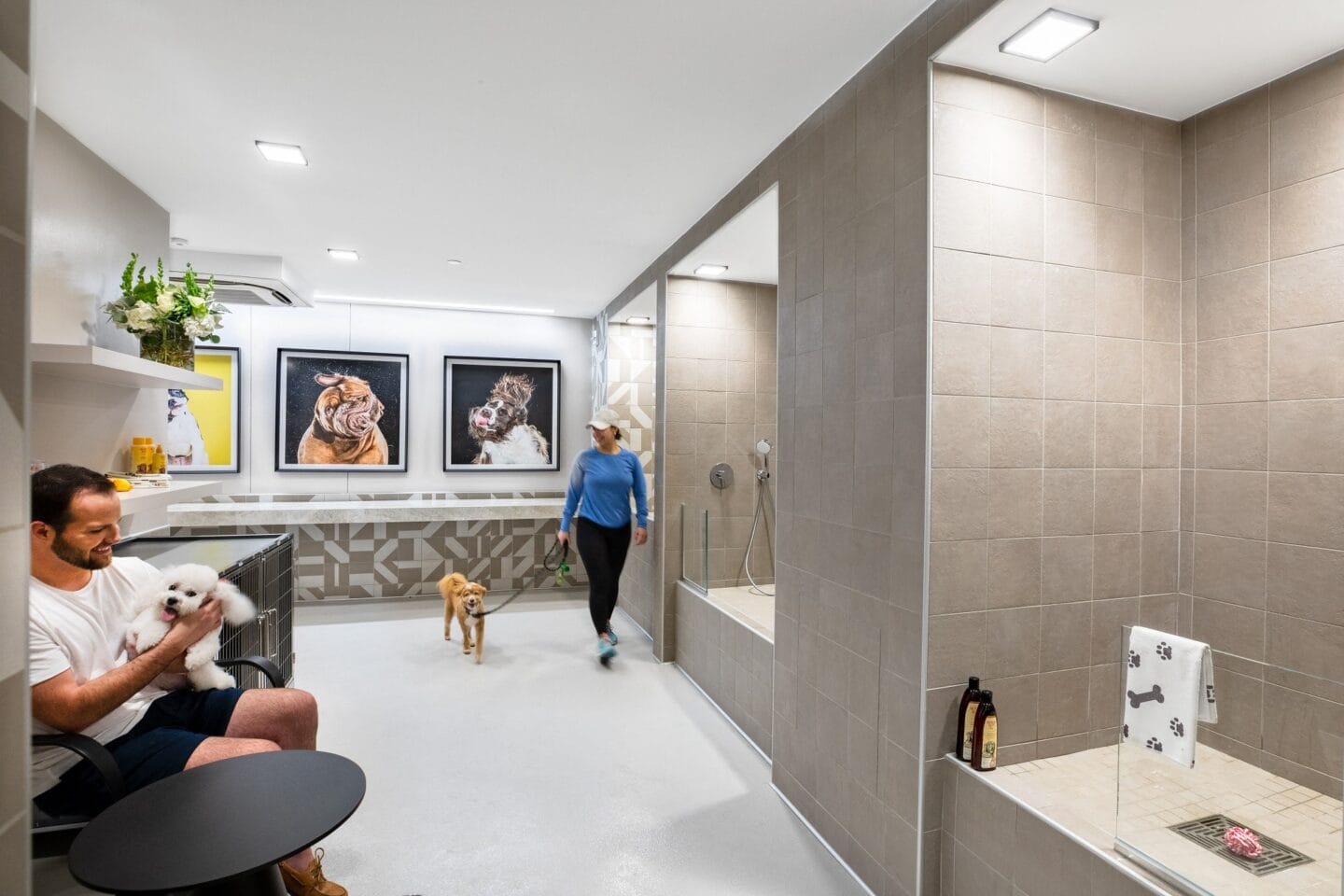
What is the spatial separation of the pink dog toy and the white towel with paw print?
18 cm

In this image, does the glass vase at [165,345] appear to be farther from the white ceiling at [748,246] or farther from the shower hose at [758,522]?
the shower hose at [758,522]

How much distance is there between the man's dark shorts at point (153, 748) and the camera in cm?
164

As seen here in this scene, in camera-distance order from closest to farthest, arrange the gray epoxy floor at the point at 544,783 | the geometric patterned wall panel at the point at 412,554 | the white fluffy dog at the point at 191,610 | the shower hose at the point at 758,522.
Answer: the white fluffy dog at the point at 191,610 → the gray epoxy floor at the point at 544,783 → the shower hose at the point at 758,522 → the geometric patterned wall panel at the point at 412,554

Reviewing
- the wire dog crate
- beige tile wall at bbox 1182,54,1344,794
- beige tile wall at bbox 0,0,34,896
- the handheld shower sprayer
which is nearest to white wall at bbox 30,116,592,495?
the wire dog crate

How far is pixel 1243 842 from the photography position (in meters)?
1.49

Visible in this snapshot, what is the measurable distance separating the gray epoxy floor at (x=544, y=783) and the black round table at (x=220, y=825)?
0.44 m

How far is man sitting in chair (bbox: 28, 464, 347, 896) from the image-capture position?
5.25ft

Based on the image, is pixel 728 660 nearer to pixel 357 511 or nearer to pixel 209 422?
pixel 357 511

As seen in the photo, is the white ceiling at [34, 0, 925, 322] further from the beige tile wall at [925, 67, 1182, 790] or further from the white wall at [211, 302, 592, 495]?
the white wall at [211, 302, 592, 495]

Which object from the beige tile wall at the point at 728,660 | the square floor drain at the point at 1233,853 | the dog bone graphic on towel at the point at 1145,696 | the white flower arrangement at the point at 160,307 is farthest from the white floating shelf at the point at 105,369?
the square floor drain at the point at 1233,853

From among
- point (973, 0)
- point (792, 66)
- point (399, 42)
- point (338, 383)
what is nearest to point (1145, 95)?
point (973, 0)

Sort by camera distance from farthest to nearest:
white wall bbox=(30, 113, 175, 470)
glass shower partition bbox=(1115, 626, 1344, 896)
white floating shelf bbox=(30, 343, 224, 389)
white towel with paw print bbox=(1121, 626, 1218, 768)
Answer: white wall bbox=(30, 113, 175, 470) < white floating shelf bbox=(30, 343, 224, 389) < white towel with paw print bbox=(1121, 626, 1218, 768) < glass shower partition bbox=(1115, 626, 1344, 896)

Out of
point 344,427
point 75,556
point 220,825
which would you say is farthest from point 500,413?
point 220,825

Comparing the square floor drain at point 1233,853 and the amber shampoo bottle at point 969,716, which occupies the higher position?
the amber shampoo bottle at point 969,716
